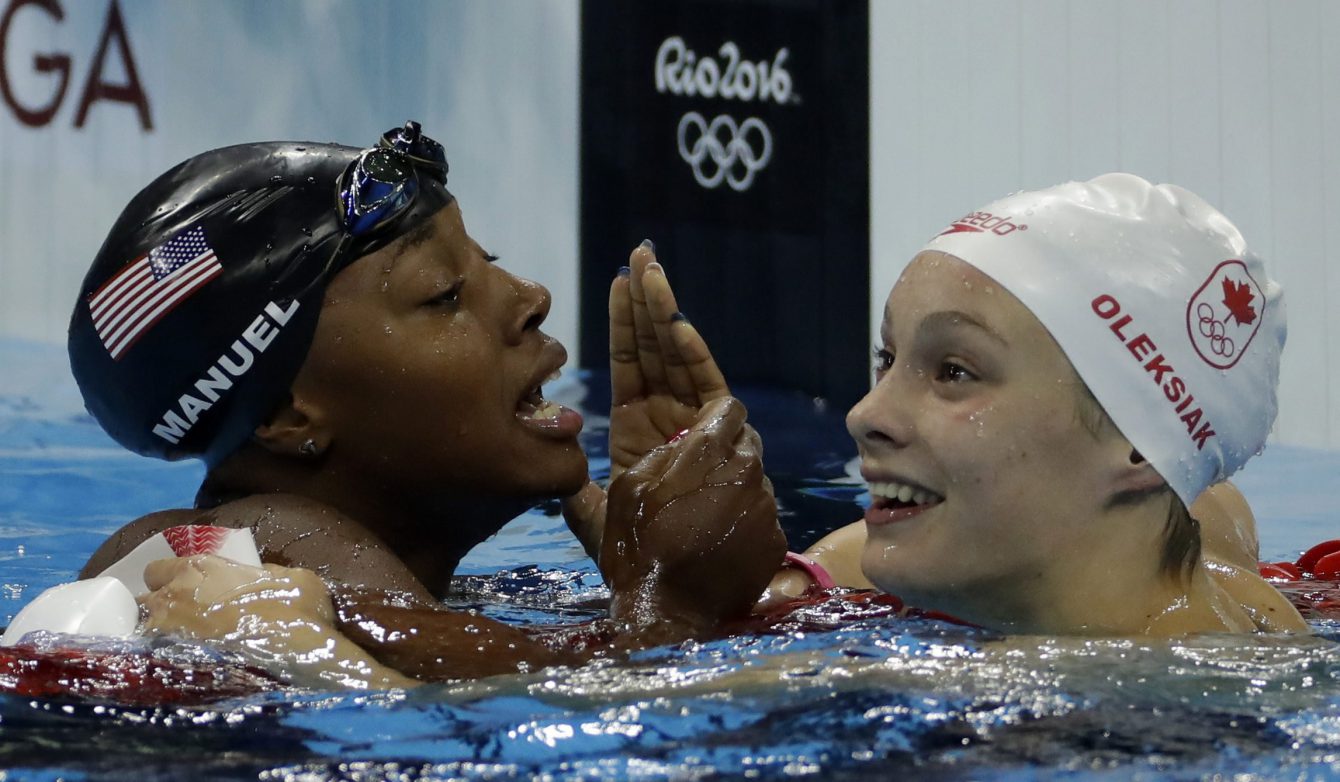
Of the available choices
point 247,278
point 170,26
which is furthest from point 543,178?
point 247,278

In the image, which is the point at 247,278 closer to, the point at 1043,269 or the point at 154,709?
the point at 154,709

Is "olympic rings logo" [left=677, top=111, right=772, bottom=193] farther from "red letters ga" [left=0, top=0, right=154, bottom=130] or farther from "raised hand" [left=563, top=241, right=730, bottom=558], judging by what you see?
"raised hand" [left=563, top=241, right=730, bottom=558]

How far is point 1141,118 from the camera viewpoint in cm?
1052

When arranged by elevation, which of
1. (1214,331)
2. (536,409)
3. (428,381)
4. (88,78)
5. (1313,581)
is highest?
(88,78)

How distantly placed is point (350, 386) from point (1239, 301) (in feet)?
5.06

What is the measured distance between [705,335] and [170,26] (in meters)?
3.16

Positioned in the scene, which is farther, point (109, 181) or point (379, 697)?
point (109, 181)

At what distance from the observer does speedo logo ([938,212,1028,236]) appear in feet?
Result: 8.77

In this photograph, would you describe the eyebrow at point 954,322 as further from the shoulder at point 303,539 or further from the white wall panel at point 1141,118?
the white wall panel at point 1141,118

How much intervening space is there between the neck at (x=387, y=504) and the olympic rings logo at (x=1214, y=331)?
1.28 meters

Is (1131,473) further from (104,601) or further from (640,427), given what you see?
(104,601)

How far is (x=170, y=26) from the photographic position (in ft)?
26.2

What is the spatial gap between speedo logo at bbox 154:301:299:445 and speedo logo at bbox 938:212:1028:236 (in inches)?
46.8

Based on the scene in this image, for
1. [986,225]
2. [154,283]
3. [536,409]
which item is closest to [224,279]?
[154,283]
